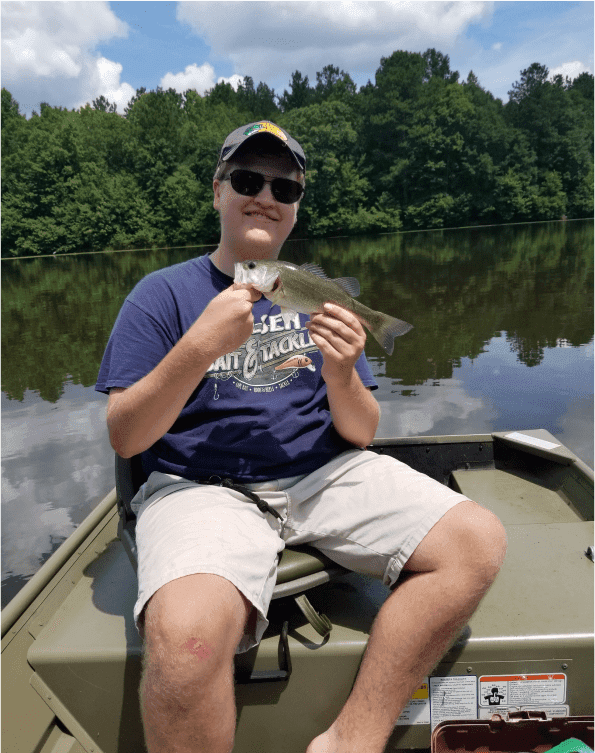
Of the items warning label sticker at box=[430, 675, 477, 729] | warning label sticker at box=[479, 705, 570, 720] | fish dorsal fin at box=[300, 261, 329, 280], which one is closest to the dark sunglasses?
fish dorsal fin at box=[300, 261, 329, 280]

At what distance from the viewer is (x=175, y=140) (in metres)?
50.0

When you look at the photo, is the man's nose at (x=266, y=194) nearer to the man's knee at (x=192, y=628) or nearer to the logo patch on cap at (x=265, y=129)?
the logo patch on cap at (x=265, y=129)

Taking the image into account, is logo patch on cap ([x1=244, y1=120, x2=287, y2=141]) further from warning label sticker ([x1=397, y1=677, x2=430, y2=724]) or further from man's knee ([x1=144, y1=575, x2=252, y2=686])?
warning label sticker ([x1=397, y1=677, x2=430, y2=724])

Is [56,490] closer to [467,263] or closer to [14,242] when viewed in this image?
[467,263]

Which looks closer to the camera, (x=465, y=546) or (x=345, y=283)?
(x=465, y=546)

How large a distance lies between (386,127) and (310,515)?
58.4m

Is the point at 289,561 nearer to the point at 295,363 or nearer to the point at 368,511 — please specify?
the point at 368,511

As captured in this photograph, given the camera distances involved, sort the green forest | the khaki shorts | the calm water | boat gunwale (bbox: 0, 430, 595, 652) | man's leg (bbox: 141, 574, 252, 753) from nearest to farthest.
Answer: man's leg (bbox: 141, 574, 252, 753), the khaki shorts, boat gunwale (bbox: 0, 430, 595, 652), the calm water, the green forest

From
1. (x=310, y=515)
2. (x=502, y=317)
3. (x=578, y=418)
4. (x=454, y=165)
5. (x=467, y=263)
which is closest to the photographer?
(x=310, y=515)

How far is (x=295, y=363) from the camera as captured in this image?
103 inches

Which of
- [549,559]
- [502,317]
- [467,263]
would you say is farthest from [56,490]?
[467,263]

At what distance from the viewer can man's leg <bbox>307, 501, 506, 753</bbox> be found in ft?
6.39

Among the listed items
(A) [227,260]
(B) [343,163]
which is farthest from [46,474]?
(B) [343,163]

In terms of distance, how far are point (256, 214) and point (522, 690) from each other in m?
2.17
